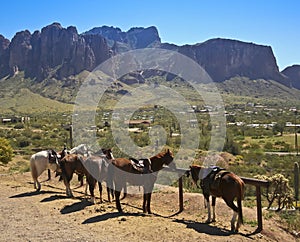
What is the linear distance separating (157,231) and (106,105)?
116294 mm

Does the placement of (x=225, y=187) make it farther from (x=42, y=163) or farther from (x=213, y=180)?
(x=42, y=163)

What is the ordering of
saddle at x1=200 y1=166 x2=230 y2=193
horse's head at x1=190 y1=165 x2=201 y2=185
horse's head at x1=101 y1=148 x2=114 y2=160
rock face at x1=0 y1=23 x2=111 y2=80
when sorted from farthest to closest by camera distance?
rock face at x1=0 y1=23 x2=111 y2=80, horse's head at x1=101 y1=148 x2=114 y2=160, horse's head at x1=190 y1=165 x2=201 y2=185, saddle at x1=200 y1=166 x2=230 y2=193

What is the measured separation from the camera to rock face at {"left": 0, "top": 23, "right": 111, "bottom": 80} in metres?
170

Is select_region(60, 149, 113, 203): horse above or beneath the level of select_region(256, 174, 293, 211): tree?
above

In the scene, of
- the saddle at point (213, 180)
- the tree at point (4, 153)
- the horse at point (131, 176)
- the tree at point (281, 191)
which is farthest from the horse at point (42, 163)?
the tree at point (4, 153)

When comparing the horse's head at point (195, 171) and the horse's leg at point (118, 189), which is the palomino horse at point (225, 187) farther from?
the horse's leg at point (118, 189)

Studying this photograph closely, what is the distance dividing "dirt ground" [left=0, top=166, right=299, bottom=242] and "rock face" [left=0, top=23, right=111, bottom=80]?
154m

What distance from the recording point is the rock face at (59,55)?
557 feet

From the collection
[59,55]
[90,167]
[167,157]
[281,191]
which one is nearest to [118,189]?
[90,167]

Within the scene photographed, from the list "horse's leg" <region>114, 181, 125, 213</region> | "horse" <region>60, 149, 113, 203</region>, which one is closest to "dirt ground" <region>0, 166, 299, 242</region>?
"horse's leg" <region>114, 181, 125, 213</region>

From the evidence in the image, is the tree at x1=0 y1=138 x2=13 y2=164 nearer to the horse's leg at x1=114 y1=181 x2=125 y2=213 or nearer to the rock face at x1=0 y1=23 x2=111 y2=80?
the horse's leg at x1=114 y1=181 x2=125 y2=213

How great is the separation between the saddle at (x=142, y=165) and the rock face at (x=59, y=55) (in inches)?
6118

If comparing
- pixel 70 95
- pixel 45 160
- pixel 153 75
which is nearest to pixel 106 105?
pixel 70 95

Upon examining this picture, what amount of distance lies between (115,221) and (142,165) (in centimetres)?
179
